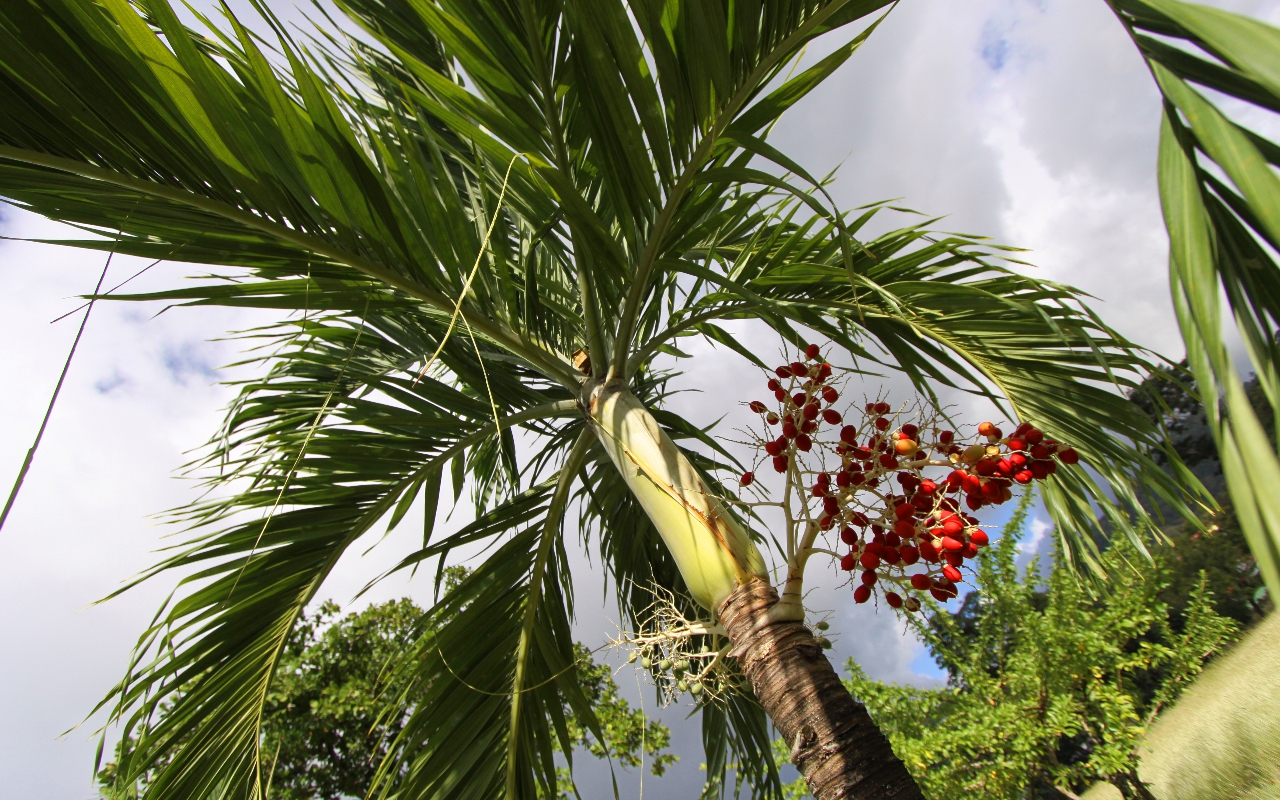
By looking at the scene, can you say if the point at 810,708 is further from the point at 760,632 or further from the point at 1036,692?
the point at 1036,692

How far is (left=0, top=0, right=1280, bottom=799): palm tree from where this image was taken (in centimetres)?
110

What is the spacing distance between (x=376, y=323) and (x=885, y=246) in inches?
69.8

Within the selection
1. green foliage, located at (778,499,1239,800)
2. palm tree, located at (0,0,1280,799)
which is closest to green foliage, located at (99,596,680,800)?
green foliage, located at (778,499,1239,800)

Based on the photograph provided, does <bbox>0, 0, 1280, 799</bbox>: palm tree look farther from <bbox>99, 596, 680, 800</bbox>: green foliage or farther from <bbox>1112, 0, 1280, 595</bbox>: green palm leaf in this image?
<bbox>99, 596, 680, 800</bbox>: green foliage

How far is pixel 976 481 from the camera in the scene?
4.10 ft

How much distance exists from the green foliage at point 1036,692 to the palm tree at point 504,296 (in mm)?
4587

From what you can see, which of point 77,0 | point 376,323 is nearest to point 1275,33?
point 77,0

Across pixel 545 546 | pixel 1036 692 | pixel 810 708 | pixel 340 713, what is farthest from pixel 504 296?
pixel 1036 692

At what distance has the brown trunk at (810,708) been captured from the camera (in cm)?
110

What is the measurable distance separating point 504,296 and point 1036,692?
23.4 ft

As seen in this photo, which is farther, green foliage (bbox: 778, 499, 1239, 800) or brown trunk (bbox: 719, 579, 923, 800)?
green foliage (bbox: 778, 499, 1239, 800)

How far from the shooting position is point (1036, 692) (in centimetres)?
640

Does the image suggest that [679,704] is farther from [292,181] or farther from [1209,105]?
[1209,105]

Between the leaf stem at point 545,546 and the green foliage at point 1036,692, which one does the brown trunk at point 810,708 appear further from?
the green foliage at point 1036,692
